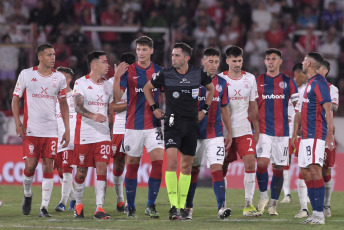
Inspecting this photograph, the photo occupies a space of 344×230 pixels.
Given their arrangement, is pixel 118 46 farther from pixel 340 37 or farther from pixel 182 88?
pixel 182 88

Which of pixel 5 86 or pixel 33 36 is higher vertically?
pixel 33 36

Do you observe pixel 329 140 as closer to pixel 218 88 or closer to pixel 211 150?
pixel 211 150

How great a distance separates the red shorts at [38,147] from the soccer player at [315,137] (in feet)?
12.4

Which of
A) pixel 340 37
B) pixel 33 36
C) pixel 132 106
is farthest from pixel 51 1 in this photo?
pixel 132 106

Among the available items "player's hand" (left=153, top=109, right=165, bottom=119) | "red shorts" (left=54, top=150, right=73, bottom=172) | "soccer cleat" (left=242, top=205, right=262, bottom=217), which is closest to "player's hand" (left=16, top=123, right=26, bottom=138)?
"red shorts" (left=54, top=150, right=73, bottom=172)

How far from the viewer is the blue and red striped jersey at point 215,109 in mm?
11188

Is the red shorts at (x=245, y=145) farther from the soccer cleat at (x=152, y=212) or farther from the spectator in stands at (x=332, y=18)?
the spectator in stands at (x=332, y=18)

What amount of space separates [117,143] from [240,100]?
224cm

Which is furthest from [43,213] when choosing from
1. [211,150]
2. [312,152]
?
[312,152]

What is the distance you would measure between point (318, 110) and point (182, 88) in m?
1.94

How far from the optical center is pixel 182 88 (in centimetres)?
1051

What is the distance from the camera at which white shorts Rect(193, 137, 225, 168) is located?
1102cm

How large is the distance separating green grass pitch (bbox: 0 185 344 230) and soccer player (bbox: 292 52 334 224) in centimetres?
42

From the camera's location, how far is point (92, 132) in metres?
11.0
